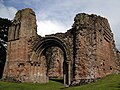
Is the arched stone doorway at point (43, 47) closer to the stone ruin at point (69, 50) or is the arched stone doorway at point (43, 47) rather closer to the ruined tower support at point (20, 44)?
the stone ruin at point (69, 50)

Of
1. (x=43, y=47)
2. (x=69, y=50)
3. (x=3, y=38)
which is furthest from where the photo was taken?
(x=3, y=38)

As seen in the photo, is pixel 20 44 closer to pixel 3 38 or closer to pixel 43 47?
pixel 43 47

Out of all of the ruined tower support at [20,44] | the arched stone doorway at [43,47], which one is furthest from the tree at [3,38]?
the arched stone doorway at [43,47]

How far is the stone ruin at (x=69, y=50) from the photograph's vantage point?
800 inches

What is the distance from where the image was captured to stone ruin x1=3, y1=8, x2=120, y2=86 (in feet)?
66.6

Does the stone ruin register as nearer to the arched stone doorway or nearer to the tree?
the arched stone doorway

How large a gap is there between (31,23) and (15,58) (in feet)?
13.3

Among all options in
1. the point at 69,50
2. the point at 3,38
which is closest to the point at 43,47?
the point at 69,50

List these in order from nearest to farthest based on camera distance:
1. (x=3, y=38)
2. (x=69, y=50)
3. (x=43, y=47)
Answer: (x=69, y=50), (x=43, y=47), (x=3, y=38)

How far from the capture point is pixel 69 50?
2158 cm

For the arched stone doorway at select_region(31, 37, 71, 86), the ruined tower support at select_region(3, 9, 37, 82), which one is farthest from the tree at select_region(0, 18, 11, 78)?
the arched stone doorway at select_region(31, 37, 71, 86)

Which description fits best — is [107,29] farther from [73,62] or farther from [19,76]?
[19,76]

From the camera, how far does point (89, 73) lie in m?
19.8

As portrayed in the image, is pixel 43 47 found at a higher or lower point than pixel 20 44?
lower
